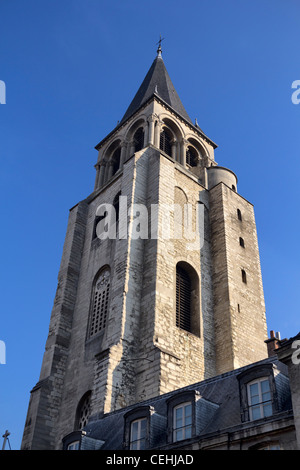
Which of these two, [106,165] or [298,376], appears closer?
[298,376]

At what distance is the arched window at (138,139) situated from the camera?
2739cm

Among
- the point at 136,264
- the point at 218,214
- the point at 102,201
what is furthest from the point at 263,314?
the point at 102,201

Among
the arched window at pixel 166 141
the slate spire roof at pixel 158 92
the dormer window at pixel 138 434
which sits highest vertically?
the slate spire roof at pixel 158 92

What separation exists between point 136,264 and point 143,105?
37.4 ft

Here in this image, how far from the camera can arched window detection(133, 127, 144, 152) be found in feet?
89.9

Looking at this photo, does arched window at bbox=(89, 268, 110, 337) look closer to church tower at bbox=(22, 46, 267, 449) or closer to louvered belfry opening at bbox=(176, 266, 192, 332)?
church tower at bbox=(22, 46, 267, 449)

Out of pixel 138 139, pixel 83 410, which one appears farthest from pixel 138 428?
pixel 138 139

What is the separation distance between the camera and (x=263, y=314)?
22.2 meters

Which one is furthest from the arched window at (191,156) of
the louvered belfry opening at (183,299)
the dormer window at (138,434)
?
the dormer window at (138,434)

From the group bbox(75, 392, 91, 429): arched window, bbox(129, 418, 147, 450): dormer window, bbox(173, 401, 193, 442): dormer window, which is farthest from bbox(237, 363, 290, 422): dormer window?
bbox(75, 392, 91, 429): arched window

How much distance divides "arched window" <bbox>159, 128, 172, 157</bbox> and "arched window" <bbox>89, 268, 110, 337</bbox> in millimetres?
8234

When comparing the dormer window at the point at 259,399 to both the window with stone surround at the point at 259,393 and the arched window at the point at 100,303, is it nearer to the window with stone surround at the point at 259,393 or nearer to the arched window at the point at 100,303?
the window with stone surround at the point at 259,393

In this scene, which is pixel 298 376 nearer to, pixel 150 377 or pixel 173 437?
pixel 173 437

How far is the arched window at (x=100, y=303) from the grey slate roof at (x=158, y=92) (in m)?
10.8
